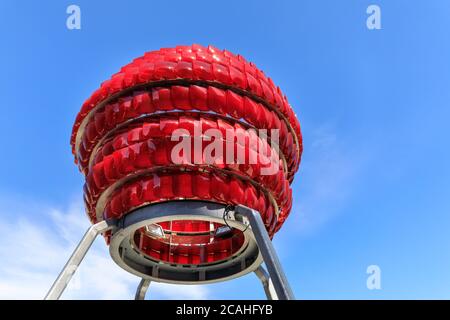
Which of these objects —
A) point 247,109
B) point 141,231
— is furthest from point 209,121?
point 141,231

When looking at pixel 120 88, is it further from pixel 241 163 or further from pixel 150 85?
pixel 241 163

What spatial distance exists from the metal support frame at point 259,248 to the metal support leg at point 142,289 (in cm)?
506

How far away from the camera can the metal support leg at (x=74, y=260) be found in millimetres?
12734

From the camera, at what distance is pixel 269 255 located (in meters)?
12.6

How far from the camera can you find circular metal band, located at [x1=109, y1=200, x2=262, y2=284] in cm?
1395

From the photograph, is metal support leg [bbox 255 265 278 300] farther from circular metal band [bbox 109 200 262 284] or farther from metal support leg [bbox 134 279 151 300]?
metal support leg [bbox 134 279 151 300]

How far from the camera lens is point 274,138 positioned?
1549 centimetres

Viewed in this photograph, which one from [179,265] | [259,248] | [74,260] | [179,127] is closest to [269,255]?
[259,248]

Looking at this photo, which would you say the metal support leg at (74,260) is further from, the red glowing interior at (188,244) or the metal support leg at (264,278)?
the metal support leg at (264,278)

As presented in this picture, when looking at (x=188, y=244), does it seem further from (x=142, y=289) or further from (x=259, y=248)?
(x=259, y=248)

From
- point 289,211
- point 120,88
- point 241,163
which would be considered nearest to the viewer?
point 241,163

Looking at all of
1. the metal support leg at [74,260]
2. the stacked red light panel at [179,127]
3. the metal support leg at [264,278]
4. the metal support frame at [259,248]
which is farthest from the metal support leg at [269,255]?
the metal support leg at [74,260]

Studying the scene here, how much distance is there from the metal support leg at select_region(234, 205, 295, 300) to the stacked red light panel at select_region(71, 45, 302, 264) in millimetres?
565

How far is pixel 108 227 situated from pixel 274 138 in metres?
6.51
